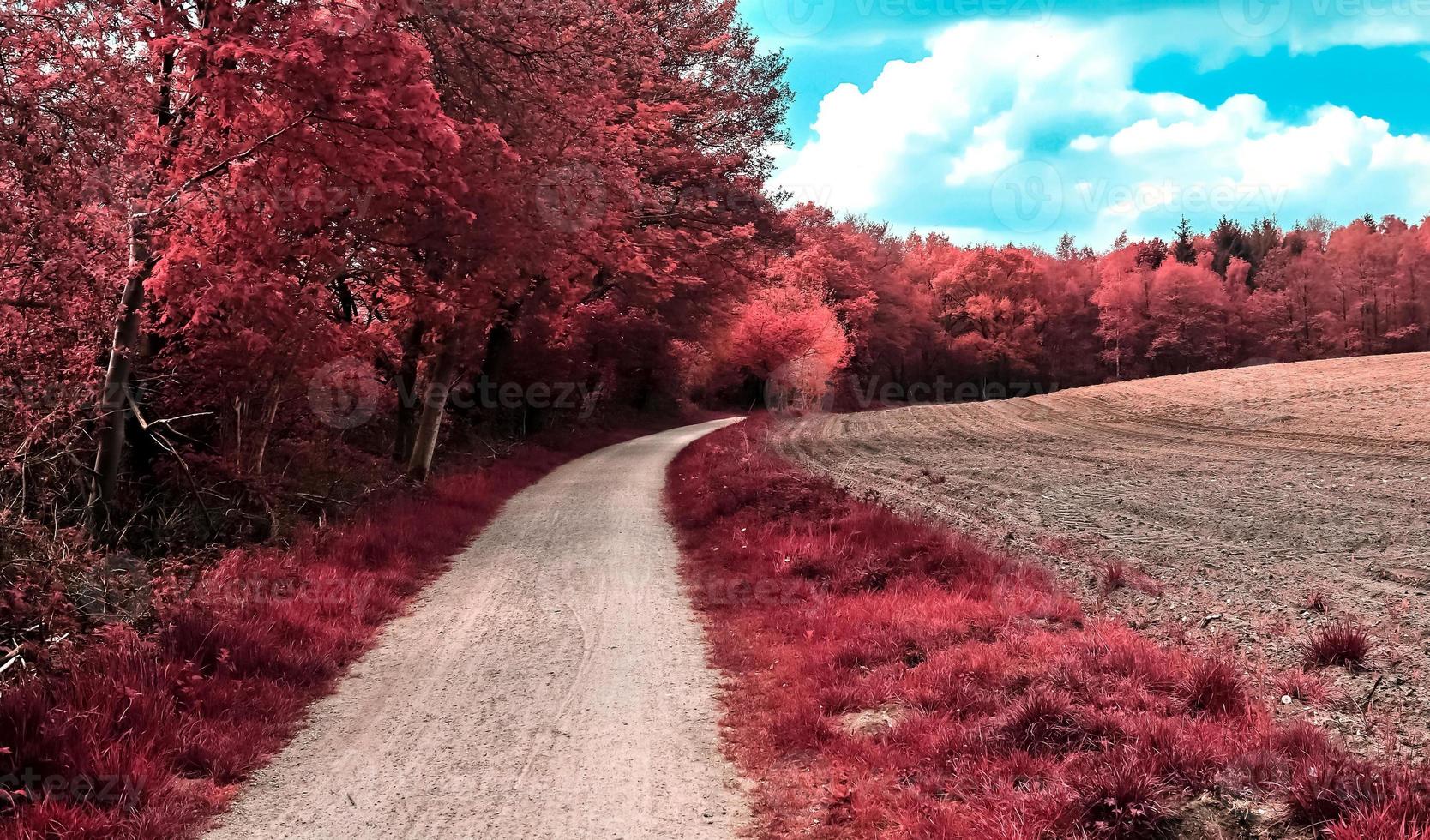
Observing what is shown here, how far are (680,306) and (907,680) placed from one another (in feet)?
64.2

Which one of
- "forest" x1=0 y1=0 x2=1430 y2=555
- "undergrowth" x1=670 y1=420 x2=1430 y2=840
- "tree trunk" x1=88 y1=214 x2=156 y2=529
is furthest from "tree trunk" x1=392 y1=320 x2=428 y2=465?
"undergrowth" x1=670 y1=420 x2=1430 y2=840

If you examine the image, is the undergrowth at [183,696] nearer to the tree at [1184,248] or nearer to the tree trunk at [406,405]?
the tree trunk at [406,405]

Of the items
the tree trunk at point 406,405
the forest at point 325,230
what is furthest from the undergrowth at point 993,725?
the tree trunk at point 406,405

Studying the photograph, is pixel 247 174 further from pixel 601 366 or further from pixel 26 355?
pixel 601 366

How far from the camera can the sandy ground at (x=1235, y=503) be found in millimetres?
5715

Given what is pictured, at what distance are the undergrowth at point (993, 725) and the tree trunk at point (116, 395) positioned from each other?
623 cm

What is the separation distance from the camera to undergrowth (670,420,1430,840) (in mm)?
3346

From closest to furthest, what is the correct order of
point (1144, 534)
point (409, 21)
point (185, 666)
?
point (185, 666)
point (409, 21)
point (1144, 534)

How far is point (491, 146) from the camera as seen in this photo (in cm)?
1045

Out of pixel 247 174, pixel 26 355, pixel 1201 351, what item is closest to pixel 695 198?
pixel 247 174

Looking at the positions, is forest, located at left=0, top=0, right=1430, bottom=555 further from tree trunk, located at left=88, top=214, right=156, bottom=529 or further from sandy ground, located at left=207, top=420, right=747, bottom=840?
sandy ground, located at left=207, top=420, right=747, bottom=840

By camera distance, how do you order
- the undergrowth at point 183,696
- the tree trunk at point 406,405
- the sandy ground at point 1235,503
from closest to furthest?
the undergrowth at point 183,696
the sandy ground at point 1235,503
the tree trunk at point 406,405

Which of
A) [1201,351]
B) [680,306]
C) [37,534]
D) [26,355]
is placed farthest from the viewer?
[1201,351]

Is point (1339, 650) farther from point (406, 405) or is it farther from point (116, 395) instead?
point (406, 405)
